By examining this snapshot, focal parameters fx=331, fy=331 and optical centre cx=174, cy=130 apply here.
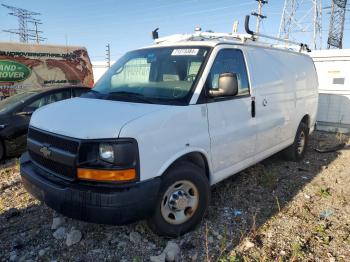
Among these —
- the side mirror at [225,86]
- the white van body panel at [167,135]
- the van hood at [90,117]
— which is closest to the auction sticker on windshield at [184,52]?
the side mirror at [225,86]

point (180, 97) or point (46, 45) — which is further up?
point (46, 45)

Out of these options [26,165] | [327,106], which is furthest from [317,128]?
[26,165]

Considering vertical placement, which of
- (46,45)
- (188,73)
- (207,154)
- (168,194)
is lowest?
(168,194)

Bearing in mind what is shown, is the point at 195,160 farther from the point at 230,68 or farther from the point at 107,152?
the point at 230,68

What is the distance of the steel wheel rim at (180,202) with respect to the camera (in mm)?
3330

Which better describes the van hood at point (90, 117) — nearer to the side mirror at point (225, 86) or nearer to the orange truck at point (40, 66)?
the side mirror at point (225, 86)

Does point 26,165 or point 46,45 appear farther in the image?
point 46,45

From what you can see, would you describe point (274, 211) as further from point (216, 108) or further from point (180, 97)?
point (180, 97)

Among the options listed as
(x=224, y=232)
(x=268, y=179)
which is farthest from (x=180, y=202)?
(x=268, y=179)

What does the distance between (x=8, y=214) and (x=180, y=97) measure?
8.59ft

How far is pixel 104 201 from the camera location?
9.28 feet

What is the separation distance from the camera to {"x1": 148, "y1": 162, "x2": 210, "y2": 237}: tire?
3.23 m

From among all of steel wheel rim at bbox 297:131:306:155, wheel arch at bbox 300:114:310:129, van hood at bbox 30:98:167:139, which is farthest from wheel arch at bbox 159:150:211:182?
wheel arch at bbox 300:114:310:129

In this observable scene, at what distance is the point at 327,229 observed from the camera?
383 cm
